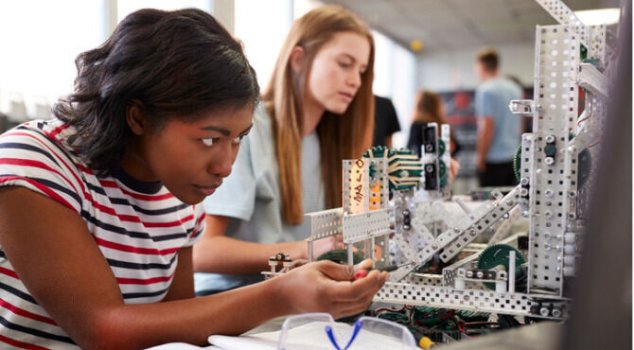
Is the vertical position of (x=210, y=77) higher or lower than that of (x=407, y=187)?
higher

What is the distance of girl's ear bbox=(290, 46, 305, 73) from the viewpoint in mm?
1658

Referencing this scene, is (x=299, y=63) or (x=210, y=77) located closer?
(x=210, y=77)

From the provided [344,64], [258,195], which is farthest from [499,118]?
[258,195]

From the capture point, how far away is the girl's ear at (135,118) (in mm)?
1009

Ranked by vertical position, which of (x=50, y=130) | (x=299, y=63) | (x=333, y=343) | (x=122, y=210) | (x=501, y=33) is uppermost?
(x=501, y=33)

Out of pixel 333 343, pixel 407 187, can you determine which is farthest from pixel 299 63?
pixel 333 343

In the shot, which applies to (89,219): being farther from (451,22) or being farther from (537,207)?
(451,22)

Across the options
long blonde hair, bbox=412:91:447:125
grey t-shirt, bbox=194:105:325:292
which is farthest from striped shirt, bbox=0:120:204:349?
long blonde hair, bbox=412:91:447:125

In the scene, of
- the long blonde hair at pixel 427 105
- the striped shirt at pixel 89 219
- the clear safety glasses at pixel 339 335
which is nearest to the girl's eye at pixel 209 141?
the striped shirt at pixel 89 219

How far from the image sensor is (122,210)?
1.10 metres

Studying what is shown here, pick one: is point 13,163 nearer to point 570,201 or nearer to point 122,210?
point 122,210

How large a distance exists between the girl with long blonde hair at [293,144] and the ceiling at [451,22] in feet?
11.0

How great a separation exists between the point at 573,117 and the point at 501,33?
692 cm

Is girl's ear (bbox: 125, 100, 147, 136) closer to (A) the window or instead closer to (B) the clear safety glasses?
(B) the clear safety glasses
